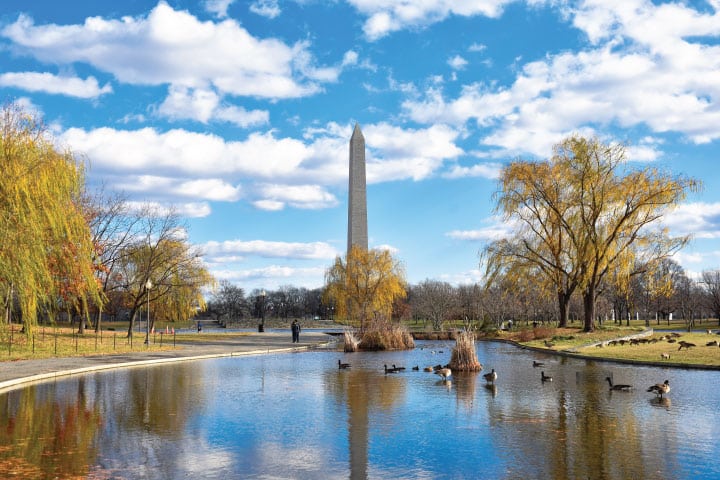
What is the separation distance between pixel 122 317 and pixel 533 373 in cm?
12670

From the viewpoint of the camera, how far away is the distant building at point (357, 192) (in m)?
57.8

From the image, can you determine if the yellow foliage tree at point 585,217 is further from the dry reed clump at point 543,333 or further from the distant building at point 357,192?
the distant building at point 357,192

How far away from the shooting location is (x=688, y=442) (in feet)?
32.4

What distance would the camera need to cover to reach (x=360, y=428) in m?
11.4

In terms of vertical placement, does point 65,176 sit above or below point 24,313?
above

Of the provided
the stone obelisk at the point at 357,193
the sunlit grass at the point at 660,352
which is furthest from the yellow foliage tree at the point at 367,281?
the sunlit grass at the point at 660,352

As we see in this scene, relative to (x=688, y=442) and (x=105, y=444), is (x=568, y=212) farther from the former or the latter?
(x=105, y=444)

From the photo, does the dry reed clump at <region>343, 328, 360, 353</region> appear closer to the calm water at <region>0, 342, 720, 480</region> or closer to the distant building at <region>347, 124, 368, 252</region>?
the calm water at <region>0, 342, 720, 480</region>

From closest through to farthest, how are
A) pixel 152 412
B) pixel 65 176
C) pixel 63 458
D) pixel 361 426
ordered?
pixel 63 458
pixel 361 426
pixel 152 412
pixel 65 176

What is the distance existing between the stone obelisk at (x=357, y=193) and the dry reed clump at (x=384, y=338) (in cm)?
2324

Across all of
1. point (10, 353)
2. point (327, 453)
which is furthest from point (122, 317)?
point (327, 453)

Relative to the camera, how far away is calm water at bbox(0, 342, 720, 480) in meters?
8.51

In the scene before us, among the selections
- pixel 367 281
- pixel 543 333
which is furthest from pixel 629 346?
pixel 367 281

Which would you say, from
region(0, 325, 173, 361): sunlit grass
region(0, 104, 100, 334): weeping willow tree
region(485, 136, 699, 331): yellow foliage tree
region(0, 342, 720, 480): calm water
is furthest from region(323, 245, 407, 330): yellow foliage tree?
region(0, 342, 720, 480): calm water
